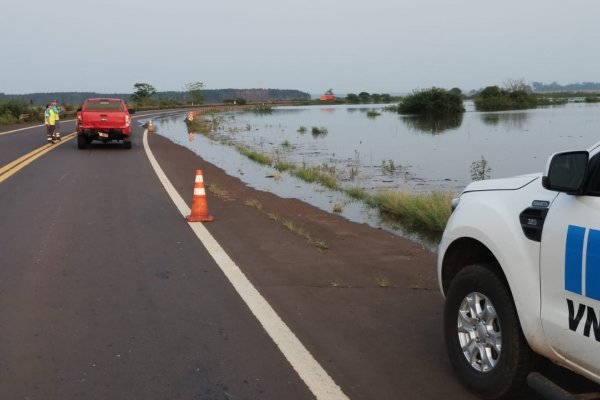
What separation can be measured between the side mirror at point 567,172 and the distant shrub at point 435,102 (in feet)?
250

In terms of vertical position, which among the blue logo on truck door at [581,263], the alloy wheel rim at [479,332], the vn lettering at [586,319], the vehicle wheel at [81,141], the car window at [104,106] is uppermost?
the car window at [104,106]

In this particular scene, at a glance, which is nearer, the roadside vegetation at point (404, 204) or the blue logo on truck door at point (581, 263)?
the blue logo on truck door at point (581, 263)

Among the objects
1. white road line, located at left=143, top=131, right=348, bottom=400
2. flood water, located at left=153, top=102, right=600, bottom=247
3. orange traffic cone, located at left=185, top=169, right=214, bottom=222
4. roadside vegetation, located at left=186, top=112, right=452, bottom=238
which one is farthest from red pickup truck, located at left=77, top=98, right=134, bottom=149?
white road line, located at left=143, top=131, right=348, bottom=400

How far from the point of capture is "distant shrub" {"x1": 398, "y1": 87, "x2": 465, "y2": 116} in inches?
3100

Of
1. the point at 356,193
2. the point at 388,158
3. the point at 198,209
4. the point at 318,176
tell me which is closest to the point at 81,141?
the point at 318,176

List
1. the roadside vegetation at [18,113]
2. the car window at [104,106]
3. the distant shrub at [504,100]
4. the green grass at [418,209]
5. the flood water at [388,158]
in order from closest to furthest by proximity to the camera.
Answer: the green grass at [418,209] < the flood water at [388,158] < the car window at [104,106] < the roadside vegetation at [18,113] < the distant shrub at [504,100]

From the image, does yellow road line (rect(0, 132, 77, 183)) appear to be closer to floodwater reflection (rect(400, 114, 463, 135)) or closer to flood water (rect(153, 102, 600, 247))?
flood water (rect(153, 102, 600, 247))

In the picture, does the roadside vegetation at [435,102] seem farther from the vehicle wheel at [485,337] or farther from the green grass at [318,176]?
the vehicle wheel at [485,337]

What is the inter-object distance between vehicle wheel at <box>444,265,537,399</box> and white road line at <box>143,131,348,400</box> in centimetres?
84

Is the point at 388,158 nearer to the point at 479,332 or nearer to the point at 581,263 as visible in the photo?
the point at 479,332

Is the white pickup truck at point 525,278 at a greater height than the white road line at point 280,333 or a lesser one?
greater

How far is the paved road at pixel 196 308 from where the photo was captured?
402 centimetres

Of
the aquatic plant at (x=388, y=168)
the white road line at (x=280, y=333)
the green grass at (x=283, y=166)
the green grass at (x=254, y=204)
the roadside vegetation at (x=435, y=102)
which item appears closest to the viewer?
the white road line at (x=280, y=333)

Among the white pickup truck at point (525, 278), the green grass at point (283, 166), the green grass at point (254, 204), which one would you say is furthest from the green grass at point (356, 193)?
the white pickup truck at point (525, 278)
